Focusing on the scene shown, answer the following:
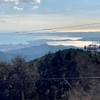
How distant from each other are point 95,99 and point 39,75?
18170 mm

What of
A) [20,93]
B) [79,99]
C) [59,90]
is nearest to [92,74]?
[59,90]

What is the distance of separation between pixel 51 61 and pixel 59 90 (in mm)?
8258

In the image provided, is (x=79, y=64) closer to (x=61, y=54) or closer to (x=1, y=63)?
(x=61, y=54)

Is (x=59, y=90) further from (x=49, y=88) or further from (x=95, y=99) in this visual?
(x=95, y=99)

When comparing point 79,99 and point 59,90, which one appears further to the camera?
point 59,90

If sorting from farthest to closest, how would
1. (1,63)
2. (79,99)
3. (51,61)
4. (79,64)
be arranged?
(51,61)
(79,64)
(1,63)
(79,99)

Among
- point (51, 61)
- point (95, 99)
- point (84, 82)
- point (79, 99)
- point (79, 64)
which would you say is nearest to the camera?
point (95, 99)

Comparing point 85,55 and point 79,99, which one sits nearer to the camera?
point 79,99

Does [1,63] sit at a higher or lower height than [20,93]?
higher

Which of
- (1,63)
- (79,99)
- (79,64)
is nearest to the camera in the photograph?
(79,99)

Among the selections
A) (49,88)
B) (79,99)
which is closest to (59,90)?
(49,88)

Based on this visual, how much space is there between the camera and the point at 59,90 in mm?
40406

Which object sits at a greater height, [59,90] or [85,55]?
[85,55]

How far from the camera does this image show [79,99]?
2681cm
